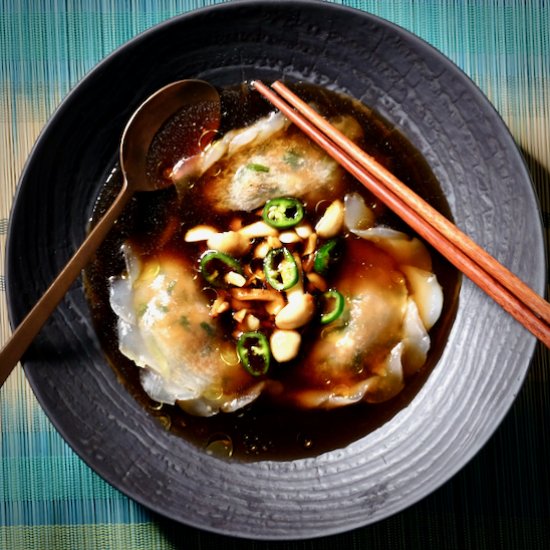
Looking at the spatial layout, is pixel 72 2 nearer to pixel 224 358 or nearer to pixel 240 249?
pixel 240 249

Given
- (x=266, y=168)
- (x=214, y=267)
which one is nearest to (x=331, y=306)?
(x=214, y=267)

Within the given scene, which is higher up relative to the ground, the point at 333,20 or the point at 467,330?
the point at 333,20

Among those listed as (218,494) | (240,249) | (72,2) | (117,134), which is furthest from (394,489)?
(72,2)

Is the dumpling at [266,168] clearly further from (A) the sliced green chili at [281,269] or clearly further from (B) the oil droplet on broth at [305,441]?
(B) the oil droplet on broth at [305,441]

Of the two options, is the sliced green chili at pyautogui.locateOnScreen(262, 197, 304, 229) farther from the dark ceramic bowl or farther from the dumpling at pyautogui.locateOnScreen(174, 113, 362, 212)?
the dark ceramic bowl

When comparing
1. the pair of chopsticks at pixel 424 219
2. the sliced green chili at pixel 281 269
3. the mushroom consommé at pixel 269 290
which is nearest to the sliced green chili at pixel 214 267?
the mushroom consommé at pixel 269 290
